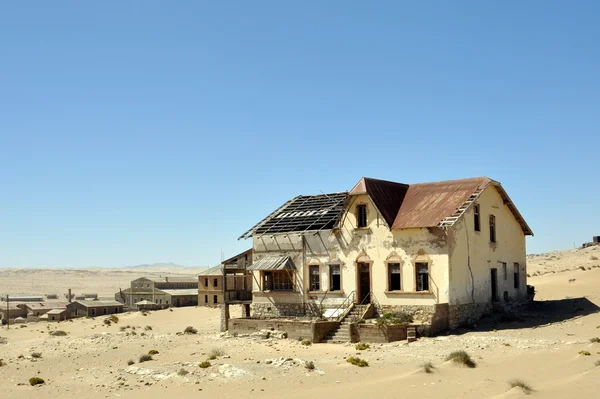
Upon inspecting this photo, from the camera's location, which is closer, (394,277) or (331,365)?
(331,365)

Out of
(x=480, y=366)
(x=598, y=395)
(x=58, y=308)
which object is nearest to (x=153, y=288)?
(x=58, y=308)

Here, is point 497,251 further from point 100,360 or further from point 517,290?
point 100,360

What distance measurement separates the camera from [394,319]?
31.7 meters

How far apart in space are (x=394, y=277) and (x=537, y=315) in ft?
25.9

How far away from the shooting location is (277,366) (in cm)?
2425

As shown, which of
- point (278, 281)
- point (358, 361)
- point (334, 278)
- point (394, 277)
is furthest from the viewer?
point (278, 281)

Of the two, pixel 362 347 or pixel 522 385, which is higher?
pixel 522 385

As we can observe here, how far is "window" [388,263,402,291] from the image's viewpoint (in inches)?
1330

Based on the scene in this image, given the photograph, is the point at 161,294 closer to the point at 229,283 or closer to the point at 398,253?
the point at 229,283

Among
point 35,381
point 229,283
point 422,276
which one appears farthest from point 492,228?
point 229,283

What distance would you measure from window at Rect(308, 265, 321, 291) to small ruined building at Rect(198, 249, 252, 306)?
6.54 metres

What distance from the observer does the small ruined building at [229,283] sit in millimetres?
42969

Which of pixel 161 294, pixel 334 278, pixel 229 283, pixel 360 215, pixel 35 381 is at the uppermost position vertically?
pixel 360 215

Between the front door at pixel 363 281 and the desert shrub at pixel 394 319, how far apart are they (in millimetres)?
2366
